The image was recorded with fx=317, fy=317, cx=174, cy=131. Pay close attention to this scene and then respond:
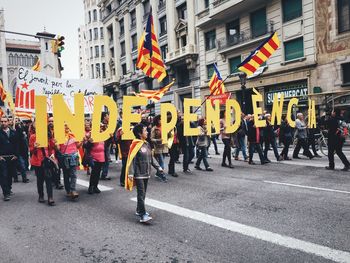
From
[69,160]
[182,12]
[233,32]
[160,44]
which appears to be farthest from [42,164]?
[160,44]

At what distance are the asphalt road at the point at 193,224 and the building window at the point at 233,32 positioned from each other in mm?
18543

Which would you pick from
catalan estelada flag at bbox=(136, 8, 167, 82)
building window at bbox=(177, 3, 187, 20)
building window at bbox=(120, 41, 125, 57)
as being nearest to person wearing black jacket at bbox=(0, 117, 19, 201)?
catalan estelada flag at bbox=(136, 8, 167, 82)

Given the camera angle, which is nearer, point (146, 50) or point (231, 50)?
point (146, 50)

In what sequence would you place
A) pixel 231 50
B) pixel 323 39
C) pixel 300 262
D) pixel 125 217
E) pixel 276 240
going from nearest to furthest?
pixel 300 262, pixel 276 240, pixel 125 217, pixel 323 39, pixel 231 50

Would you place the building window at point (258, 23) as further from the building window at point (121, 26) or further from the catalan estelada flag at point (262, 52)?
the building window at point (121, 26)

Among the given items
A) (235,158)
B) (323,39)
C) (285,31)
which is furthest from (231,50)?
(235,158)

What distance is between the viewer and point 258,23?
76.0 ft

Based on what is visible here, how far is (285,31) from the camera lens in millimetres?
21031

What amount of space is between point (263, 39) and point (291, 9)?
8.30ft

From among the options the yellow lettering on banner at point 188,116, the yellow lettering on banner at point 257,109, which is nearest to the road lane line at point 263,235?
the yellow lettering on banner at point 188,116

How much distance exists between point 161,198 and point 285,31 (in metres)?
18.2

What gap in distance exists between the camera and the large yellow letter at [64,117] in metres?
5.87

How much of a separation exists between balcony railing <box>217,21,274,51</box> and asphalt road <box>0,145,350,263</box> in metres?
16.4

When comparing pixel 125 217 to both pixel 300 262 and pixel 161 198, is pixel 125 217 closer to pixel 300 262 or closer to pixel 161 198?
pixel 161 198
